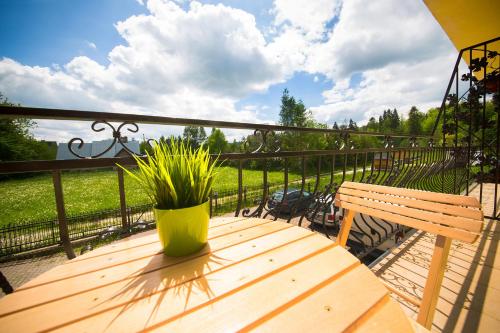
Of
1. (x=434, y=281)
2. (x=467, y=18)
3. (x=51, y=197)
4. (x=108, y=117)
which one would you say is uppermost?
(x=467, y=18)

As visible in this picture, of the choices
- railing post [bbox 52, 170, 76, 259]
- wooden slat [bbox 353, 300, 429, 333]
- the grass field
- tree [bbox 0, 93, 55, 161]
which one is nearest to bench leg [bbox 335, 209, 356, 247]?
wooden slat [bbox 353, 300, 429, 333]

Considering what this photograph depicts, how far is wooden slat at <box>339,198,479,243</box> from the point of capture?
2.92 feet

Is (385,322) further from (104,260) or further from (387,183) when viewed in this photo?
(387,183)

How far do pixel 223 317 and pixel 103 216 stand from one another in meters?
25.7

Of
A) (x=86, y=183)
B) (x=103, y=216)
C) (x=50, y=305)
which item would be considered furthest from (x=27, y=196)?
(x=50, y=305)

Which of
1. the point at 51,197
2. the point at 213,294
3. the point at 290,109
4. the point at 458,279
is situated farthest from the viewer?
the point at 290,109

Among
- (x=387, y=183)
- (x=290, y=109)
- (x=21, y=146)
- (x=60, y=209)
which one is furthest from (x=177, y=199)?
(x=290, y=109)

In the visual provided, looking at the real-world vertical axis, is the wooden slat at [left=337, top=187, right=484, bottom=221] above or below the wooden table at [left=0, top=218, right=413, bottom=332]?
above

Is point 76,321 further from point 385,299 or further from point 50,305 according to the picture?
point 385,299

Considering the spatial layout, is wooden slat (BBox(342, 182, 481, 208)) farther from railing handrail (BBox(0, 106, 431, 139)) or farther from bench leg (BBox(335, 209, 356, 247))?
railing handrail (BBox(0, 106, 431, 139))

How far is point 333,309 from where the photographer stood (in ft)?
1.88

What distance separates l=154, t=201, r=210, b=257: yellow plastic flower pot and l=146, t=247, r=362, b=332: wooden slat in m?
0.33

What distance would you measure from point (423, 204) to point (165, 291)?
124cm

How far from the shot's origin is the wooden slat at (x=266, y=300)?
0.53 m
